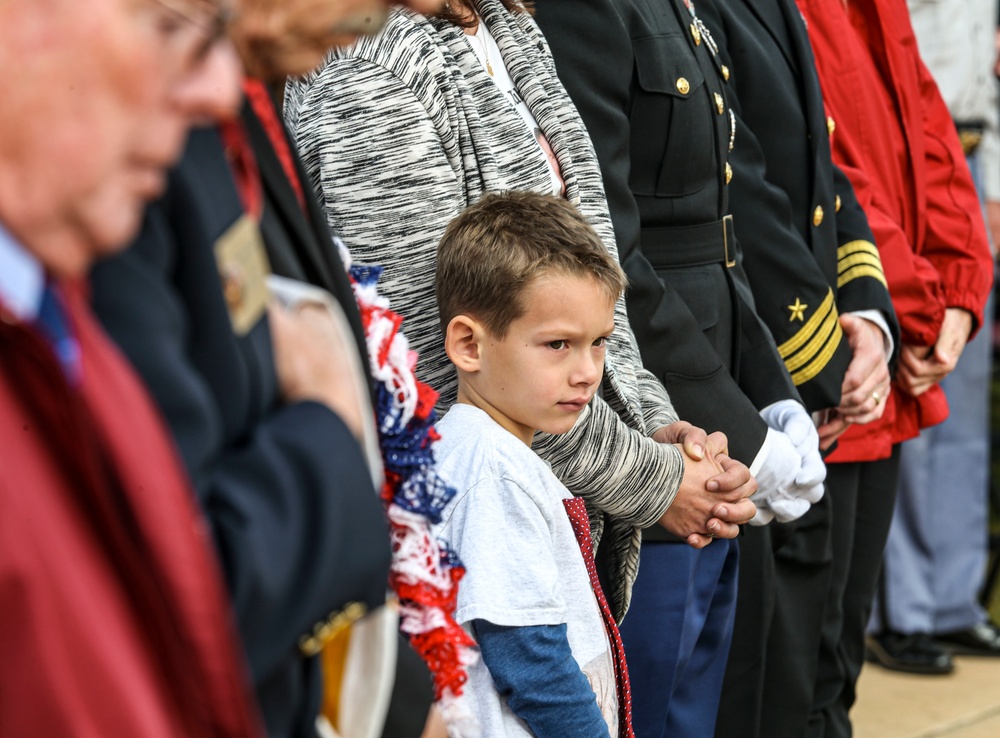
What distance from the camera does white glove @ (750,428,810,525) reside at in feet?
6.97

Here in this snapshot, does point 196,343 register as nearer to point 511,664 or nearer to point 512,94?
point 511,664

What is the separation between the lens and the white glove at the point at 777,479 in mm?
2123

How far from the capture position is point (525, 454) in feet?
5.38

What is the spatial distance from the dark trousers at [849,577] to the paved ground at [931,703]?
52cm

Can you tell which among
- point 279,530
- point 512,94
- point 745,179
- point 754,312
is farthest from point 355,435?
point 745,179

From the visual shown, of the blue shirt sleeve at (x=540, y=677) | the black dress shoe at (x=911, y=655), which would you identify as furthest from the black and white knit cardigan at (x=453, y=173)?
the black dress shoe at (x=911, y=655)

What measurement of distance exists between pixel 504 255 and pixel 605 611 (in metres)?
0.51

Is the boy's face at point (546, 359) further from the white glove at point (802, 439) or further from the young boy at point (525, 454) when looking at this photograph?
the white glove at point (802, 439)

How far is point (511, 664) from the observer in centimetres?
154

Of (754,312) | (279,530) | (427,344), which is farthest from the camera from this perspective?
(754,312)

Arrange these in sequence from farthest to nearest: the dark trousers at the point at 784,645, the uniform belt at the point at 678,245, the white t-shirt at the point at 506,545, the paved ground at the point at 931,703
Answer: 1. the paved ground at the point at 931,703
2. the dark trousers at the point at 784,645
3. the uniform belt at the point at 678,245
4. the white t-shirt at the point at 506,545

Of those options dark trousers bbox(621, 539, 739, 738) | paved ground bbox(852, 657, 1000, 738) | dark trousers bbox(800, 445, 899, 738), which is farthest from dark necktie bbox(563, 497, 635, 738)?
paved ground bbox(852, 657, 1000, 738)

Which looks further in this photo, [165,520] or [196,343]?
[196,343]

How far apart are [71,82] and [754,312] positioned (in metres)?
1.81
